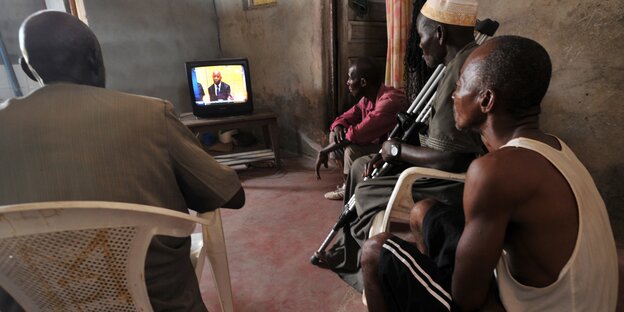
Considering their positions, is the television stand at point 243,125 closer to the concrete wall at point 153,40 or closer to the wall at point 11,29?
the concrete wall at point 153,40

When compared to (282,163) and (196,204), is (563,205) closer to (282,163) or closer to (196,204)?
(196,204)

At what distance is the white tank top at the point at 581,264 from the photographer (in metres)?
0.67

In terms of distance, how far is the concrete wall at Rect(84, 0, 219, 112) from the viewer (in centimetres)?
329

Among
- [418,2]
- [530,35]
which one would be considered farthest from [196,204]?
[418,2]

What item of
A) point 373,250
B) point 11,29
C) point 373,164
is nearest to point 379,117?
point 373,164

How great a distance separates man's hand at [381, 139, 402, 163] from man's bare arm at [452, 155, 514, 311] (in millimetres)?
711

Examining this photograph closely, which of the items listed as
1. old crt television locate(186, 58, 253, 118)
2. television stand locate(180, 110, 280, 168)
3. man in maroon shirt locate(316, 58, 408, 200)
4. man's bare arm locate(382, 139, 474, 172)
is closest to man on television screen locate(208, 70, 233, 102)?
old crt television locate(186, 58, 253, 118)

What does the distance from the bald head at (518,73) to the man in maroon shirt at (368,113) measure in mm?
1268

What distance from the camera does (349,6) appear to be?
292cm

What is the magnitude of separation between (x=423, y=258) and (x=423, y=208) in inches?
11.2

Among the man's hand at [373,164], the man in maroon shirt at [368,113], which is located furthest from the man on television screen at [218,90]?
the man's hand at [373,164]

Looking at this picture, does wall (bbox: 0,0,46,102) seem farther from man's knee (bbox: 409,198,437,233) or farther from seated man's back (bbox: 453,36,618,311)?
seated man's back (bbox: 453,36,618,311)

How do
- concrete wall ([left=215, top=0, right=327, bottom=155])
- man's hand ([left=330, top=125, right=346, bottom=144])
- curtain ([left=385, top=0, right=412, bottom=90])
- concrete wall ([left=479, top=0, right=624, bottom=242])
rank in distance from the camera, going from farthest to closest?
concrete wall ([left=215, top=0, right=327, bottom=155]) → curtain ([left=385, top=0, right=412, bottom=90]) → man's hand ([left=330, top=125, right=346, bottom=144]) → concrete wall ([left=479, top=0, right=624, bottom=242])

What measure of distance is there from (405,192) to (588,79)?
1339 millimetres
